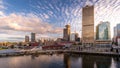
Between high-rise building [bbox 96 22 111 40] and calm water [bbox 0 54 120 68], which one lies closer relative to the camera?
calm water [bbox 0 54 120 68]

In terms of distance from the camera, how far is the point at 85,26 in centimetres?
16238

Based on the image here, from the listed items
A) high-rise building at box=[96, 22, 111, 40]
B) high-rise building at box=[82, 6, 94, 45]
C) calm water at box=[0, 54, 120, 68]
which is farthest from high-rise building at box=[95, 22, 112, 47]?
calm water at box=[0, 54, 120, 68]

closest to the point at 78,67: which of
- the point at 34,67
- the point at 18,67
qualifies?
the point at 34,67

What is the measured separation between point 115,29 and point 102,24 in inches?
1549

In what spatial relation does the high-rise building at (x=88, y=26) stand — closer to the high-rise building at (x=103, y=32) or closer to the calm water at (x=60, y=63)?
the high-rise building at (x=103, y=32)

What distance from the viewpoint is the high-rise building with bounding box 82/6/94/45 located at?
156875 millimetres

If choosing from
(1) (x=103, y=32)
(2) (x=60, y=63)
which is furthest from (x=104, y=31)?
(2) (x=60, y=63)

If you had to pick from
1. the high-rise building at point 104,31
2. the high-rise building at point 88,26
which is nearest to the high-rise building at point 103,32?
the high-rise building at point 104,31

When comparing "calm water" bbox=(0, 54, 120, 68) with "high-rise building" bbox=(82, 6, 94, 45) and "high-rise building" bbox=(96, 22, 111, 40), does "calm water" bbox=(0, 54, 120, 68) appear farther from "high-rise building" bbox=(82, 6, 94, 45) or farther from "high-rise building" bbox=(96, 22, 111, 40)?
"high-rise building" bbox=(96, 22, 111, 40)

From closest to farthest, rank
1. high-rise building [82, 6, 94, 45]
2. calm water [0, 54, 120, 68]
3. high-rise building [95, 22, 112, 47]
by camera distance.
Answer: calm water [0, 54, 120, 68], high-rise building [95, 22, 112, 47], high-rise building [82, 6, 94, 45]

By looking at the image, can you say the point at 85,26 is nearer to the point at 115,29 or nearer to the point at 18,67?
the point at 115,29

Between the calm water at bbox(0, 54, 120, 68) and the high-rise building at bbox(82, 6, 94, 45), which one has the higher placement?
the high-rise building at bbox(82, 6, 94, 45)

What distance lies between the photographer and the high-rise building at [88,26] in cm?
15688

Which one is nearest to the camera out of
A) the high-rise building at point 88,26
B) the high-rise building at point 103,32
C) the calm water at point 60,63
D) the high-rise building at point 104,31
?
the calm water at point 60,63
